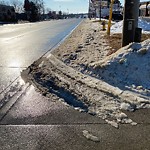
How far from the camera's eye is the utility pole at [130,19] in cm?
928

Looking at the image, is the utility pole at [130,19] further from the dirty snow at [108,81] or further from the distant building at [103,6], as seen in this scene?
the distant building at [103,6]

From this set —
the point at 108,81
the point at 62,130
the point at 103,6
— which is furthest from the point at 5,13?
the point at 62,130

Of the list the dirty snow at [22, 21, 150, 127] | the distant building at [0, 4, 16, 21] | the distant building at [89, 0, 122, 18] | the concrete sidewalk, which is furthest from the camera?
the distant building at [0, 4, 16, 21]

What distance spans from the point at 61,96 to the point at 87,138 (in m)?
2.04

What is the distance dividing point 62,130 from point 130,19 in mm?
5915

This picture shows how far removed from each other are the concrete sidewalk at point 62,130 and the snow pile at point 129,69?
138 centimetres

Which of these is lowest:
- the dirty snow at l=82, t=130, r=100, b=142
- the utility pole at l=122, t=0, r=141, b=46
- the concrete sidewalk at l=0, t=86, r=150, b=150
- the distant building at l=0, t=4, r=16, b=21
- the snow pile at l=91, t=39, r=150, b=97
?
the distant building at l=0, t=4, r=16, b=21

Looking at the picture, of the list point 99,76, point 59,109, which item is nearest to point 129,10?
point 99,76

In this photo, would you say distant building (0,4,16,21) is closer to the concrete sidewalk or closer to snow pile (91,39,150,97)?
snow pile (91,39,150,97)

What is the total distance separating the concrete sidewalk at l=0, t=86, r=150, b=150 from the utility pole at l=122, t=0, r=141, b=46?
4643mm

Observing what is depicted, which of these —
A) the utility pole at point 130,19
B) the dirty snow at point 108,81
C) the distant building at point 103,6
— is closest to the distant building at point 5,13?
the distant building at point 103,6

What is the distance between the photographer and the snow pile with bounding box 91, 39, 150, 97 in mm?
6605

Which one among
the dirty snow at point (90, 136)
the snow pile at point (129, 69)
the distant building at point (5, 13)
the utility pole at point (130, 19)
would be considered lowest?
the distant building at point (5, 13)

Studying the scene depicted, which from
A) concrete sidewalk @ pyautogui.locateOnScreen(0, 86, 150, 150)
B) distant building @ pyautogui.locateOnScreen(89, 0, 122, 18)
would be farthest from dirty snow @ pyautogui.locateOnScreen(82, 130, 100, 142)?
distant building @ pyautogui.locateOnScreen(89, 0, 122, 18)
